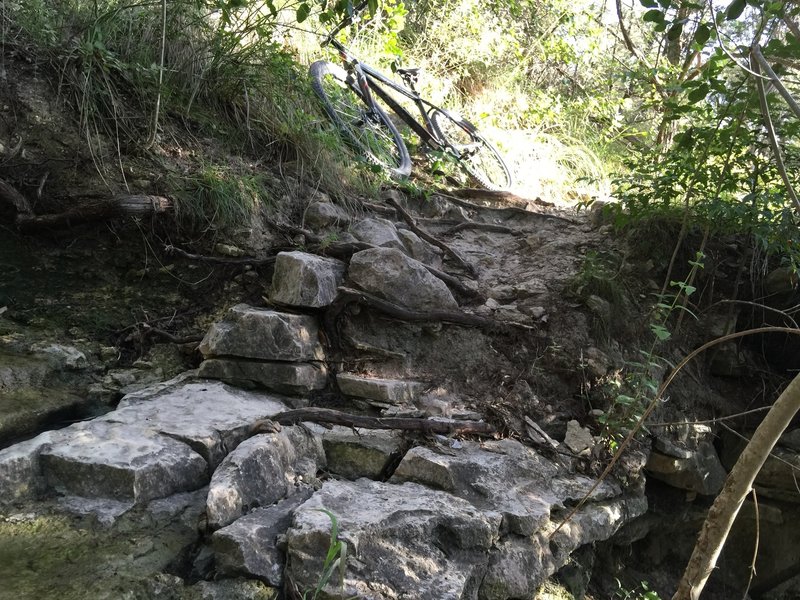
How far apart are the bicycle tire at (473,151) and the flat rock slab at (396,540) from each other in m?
3.91

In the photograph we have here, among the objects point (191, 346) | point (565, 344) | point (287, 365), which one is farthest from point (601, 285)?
point (191, 346)

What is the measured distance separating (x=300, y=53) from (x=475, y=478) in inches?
173

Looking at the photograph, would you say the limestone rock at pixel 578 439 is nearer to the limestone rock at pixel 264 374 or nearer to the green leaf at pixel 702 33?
the limestone rock at pixel 264 374

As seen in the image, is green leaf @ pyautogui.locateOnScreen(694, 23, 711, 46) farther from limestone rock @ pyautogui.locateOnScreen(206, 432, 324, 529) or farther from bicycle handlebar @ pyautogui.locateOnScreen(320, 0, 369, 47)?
limestone rock @ pyautogui.locateOnScreen(206, 432, 324, 529)

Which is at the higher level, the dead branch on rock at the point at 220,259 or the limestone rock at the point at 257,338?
the dead branch on rock at the point at 220,259

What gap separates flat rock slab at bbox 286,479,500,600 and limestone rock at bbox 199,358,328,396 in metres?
0.68

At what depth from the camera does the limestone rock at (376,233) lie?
12.8ft

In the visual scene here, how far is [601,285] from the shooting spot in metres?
3.79

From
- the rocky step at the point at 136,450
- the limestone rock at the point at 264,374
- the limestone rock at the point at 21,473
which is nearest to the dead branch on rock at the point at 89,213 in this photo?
the limestone rock at the point at 264,374

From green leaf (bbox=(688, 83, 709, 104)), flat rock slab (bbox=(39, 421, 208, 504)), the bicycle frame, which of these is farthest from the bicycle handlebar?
flat rock slab (bbox=(39, 421, 208, 504))

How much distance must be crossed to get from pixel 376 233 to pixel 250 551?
2.43 metres

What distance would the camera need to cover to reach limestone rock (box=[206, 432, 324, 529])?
6.67 feet

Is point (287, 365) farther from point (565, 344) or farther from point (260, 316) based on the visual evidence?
point (565, 344)

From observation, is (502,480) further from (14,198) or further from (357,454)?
(14,198)
